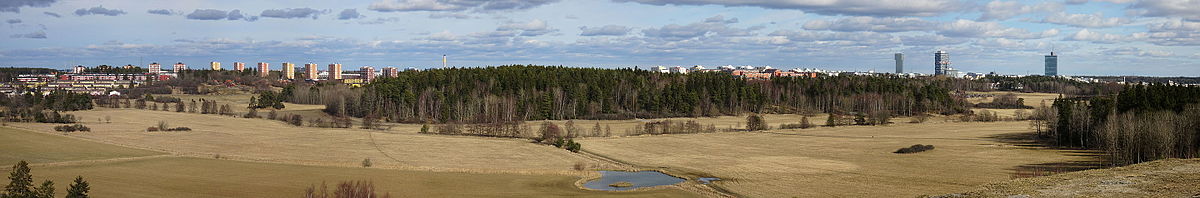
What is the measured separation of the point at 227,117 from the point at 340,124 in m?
18.7

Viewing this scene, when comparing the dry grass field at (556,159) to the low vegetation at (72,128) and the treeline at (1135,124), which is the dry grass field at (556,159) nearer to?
the low vegetation at (72,128)

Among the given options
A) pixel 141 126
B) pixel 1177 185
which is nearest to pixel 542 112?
pixel 141 126

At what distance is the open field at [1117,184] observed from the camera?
127 feet

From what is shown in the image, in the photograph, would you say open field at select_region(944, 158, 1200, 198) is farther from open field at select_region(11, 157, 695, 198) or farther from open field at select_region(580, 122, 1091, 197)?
open field at select_region(11, 157, 695, 198)

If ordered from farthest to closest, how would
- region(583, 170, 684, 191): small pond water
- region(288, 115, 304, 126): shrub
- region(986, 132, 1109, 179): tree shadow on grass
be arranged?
1. region(288, 115, 304, 126): shrub
2. region(986, 132, 1109, 179): tree shadow on grass
3. region(583, 170, 684, 191): small pond water

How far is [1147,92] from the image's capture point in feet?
229

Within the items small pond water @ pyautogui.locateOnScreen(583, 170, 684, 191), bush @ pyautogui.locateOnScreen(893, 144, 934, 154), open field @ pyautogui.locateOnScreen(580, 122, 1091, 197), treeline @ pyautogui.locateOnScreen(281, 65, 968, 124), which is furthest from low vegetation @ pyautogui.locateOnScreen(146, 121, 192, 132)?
bush @ pyautogui.locateOnScreen(893, 144, 934, 154)

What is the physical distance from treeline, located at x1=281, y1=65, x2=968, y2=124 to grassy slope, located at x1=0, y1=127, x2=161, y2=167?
145ft

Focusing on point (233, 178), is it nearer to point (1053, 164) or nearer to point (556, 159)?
point (556, 159)

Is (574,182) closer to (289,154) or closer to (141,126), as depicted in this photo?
(289,154)

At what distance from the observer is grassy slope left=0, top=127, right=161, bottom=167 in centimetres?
5763

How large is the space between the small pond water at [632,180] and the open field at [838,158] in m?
2.60

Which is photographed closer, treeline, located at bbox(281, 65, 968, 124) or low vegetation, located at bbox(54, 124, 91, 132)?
low vegetation, located at bbox(54, 124, 91, 132)

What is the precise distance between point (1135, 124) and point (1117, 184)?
1845cm
